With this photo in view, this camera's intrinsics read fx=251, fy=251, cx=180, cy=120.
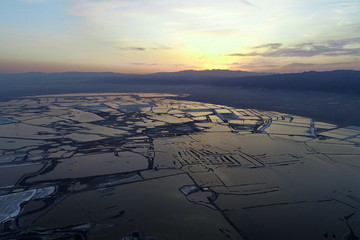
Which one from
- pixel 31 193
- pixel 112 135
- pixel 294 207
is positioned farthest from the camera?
pixel 112 135

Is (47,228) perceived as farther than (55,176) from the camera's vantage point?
No

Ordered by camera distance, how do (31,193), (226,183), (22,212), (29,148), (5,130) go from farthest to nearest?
(5,130)
(29,148)
(226,183)
(31,193)
(22,212)

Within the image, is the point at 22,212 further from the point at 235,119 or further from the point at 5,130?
the point at 235,119

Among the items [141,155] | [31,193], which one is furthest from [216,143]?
[31,193]

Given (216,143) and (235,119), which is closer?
(216,143)

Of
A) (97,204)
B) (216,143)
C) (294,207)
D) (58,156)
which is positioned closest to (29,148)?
(58,156)

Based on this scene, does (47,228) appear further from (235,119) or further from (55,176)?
(235,119)

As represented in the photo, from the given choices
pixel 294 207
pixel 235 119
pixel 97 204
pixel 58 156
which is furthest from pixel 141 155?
pixel 235 119

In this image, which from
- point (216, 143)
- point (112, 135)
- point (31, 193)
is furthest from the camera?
point (112, 135)

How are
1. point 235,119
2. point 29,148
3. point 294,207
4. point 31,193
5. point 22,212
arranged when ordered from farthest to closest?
point 235,119 < point 29,148 < point 31,193 < point 294,207 < point 22,212
